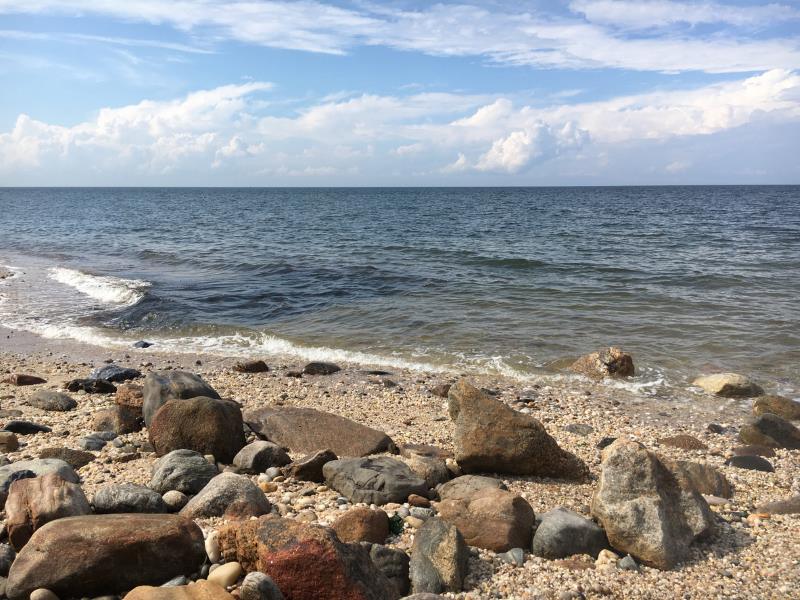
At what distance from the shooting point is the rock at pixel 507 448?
24.2 feet

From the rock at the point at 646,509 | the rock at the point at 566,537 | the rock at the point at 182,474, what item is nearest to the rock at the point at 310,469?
the rock at the point at 182,474

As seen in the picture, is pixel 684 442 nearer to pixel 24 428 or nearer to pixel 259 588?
pixel 259 588

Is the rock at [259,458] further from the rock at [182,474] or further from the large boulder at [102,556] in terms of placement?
the large boulder at [102,556]

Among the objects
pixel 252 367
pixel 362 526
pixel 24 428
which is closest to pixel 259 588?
pixel 362 526

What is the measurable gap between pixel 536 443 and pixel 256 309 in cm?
1378

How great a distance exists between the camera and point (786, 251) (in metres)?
31.1

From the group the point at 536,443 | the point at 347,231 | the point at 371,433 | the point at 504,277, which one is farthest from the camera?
the point at 347,231

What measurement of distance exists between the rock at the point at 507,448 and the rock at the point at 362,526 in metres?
2.07

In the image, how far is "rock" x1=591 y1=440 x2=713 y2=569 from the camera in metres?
5.50

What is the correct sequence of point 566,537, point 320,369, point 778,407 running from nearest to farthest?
point 566,537 → point 778,407 → point 320,369

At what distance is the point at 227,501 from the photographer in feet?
19.0

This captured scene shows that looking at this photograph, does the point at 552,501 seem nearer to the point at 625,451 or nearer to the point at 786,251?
the point at 625,451

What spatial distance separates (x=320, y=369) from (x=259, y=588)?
30.0ft

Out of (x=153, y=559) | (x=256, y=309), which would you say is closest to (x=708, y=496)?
(x=153, y=559)
